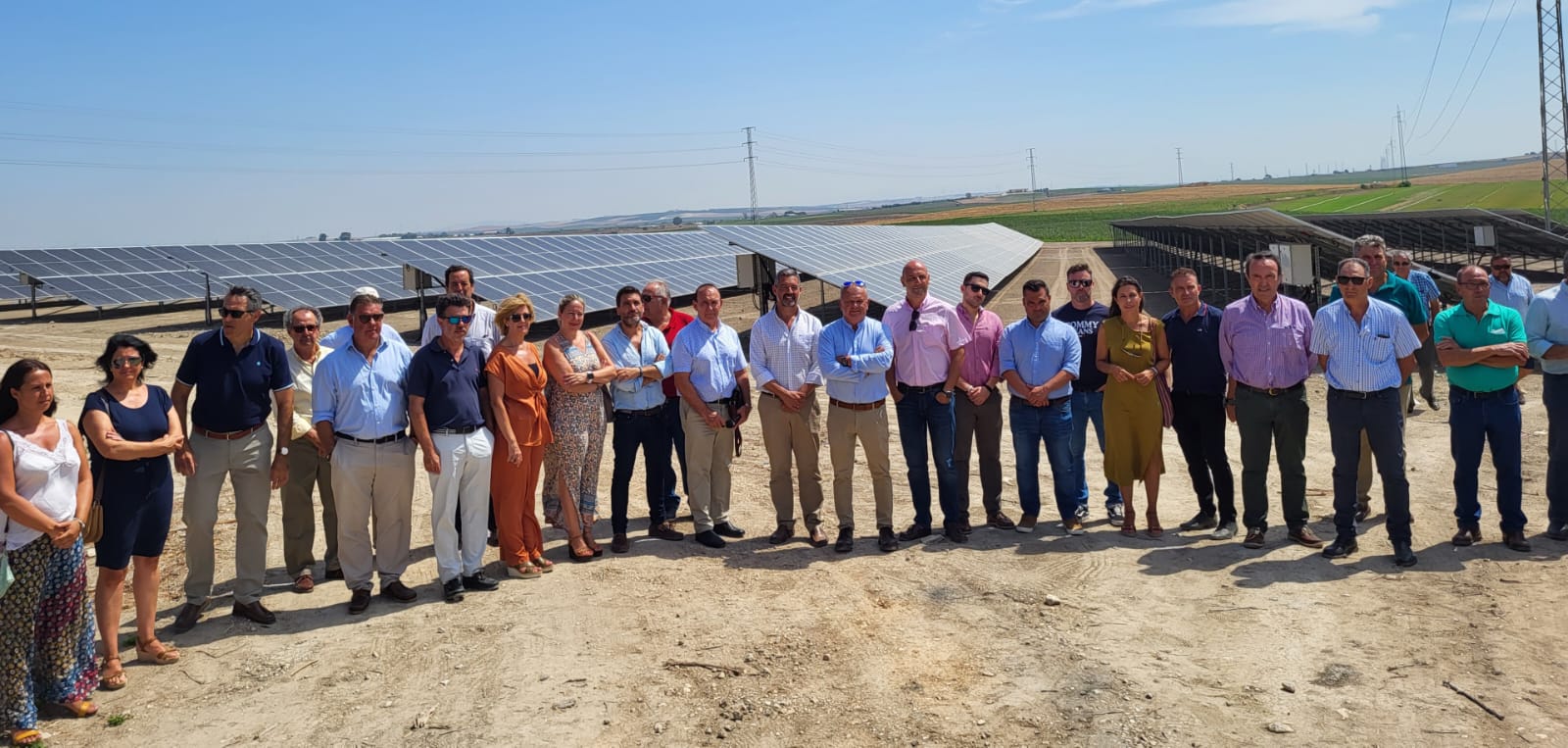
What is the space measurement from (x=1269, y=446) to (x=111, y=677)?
19.8ft

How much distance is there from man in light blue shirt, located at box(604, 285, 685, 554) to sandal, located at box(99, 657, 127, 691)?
2641 mm

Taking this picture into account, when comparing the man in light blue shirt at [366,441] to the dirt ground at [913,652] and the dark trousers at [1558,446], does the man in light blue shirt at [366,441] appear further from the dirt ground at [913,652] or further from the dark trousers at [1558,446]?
the dark trousers at [1558,446]

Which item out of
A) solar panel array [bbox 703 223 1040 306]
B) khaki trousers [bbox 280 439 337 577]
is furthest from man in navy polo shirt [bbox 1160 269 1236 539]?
khaki trousers [bbox 280 439 337 577]

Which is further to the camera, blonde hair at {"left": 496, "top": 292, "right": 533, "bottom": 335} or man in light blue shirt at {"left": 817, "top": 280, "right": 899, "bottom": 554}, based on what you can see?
man in light blue shirt at {"left": 817, "top": 280, "right": 899, "bottom": 554}

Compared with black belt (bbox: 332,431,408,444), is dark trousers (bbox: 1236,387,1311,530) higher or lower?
lower


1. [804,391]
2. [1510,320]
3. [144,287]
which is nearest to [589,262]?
[144,287]

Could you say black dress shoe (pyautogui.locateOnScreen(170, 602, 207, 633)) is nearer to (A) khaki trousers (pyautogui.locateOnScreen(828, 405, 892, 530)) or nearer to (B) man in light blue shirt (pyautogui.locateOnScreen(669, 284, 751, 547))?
(B) man in light blue shirt (pyautogui.locateOnScreen(669, 284, 751, 547))

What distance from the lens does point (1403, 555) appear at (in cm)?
568

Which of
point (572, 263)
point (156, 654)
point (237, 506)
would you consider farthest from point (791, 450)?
point (572, 263)

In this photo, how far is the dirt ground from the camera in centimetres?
405

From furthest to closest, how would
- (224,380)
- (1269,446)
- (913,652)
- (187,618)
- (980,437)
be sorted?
(980,437), (1269,446), (187,618), (224,380), (913,652)

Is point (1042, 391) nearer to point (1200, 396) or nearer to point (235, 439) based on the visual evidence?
point (1200, 396)

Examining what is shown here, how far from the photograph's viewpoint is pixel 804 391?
20.9 feet

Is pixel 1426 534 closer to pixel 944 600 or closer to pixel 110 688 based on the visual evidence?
pixel 944 600
